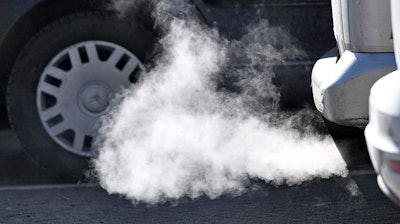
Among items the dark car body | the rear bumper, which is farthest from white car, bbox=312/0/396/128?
the dark car body

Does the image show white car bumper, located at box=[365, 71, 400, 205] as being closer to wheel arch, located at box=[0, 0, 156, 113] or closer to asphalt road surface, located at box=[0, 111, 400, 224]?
asphalt road surface, located at box=[0, 111, 400, 224]

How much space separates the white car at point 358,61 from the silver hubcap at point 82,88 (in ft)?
5.49

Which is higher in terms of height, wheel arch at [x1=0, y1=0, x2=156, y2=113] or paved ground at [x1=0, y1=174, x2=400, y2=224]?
wheel arch at [x1=0, y1=0, x2=156, y2=113]

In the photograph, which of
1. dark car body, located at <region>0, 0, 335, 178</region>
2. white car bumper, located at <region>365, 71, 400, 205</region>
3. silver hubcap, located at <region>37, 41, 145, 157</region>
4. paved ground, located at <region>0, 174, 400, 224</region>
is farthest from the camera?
silver hubcap, located at <region>37, 41, 145, 157</region>

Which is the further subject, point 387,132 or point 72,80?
point 72,80

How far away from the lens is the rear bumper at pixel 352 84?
152 inches

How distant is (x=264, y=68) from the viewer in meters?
5.27

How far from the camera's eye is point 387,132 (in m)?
3.19

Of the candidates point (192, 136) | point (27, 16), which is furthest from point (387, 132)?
point (27, 16)

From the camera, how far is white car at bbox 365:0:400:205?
314 centimetres

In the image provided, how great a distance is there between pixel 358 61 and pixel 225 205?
4.75 feet

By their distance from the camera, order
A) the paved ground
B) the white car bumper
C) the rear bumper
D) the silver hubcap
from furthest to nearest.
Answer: the silver hubcap, the paved ground, the rear bumper, the white car bumper

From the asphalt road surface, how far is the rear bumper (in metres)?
0.89

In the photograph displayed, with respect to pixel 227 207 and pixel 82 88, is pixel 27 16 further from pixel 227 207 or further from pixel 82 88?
pixel 227 207
